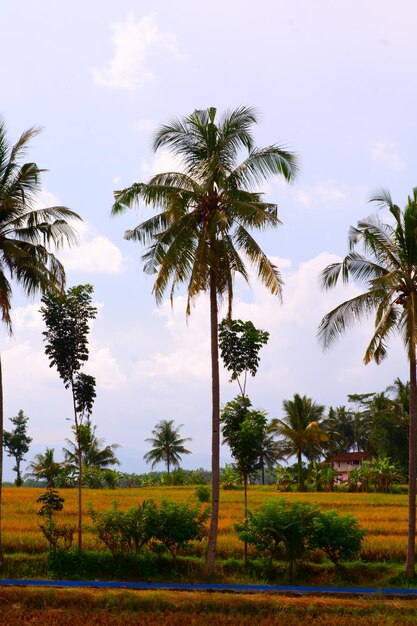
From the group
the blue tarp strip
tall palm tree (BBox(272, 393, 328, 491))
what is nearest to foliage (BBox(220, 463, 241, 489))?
tall palm tree (BBox(272, 393, 328, 491))

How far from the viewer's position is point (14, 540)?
755 inches

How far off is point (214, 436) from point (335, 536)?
3.81m

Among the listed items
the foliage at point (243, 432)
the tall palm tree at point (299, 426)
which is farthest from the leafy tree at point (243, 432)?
the tall palm tree at point (299, 426)

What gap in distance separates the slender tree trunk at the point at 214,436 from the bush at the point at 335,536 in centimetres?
242

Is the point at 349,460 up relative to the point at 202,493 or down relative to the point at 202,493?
down

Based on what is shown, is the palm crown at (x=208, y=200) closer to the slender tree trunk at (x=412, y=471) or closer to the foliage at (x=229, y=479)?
the slender tree trunk at (x=412, y=471)

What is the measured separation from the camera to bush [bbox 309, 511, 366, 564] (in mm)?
17312

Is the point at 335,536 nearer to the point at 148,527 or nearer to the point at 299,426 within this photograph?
the point at 148,527

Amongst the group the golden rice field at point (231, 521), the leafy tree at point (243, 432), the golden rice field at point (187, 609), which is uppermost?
the leafy tree at point (243, 432)

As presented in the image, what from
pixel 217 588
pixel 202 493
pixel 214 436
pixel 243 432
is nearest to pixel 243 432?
pixel 243 432

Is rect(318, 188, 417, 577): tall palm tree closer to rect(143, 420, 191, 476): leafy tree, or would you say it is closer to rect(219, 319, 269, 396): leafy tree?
rect(219, 319, 269, 396): leafy tree

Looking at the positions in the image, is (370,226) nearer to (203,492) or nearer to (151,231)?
(151,231)

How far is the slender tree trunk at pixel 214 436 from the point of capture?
56.1 ft

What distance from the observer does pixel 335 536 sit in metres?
17.4
